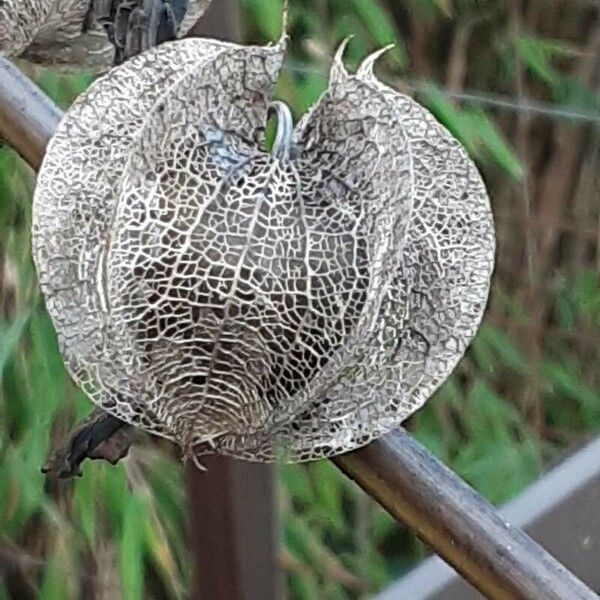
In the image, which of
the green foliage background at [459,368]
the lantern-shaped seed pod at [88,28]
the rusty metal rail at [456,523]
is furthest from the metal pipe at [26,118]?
the green foliage background at [459,368]

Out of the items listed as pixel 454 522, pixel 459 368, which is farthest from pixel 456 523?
pixel 459 368

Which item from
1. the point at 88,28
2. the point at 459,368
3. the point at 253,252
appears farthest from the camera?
the point at 459,368

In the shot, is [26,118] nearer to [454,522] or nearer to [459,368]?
[454,522]

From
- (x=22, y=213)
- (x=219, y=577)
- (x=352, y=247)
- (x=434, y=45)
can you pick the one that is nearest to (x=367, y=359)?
(x=352, y=247)

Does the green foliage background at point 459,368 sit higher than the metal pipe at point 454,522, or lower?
lower

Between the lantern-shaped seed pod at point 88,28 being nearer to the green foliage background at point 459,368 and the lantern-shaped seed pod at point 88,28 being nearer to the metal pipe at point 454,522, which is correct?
the metal pipe at point 454,522

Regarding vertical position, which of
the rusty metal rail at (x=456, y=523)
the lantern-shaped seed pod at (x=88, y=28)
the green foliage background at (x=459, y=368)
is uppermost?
the lantern-shaped seed pod at (x=88, y=28)

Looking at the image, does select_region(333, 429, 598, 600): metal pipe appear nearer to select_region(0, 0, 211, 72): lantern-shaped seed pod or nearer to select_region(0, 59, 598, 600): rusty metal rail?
select_region(0, 59, 598, 600): rusty metal rail
